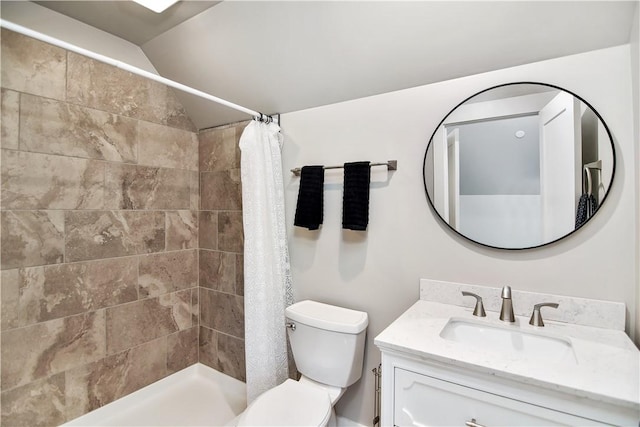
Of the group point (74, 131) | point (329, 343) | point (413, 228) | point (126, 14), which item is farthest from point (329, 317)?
point (126, 14)

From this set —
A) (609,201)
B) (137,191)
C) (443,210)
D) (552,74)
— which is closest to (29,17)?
(137,191)

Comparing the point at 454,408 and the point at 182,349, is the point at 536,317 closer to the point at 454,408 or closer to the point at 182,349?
the point at 454,408

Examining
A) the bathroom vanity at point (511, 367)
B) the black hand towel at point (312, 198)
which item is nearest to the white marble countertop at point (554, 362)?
the bathroom vanity at point (511, 367)

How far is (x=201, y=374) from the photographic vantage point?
7.89 ft

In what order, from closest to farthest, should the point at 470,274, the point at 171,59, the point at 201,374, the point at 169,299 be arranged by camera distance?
1. the point at 470,274
2. the point at 171,59
3. the point at 169,299
4. the point at 201,374

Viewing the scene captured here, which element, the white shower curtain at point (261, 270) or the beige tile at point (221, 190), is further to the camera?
the beige tile at point (221, 190)

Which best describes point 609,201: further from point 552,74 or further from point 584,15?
point 584,15

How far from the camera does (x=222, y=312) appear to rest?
7.55 ft

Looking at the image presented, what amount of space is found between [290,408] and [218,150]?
1.77 m

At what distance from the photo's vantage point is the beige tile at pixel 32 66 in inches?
61.1

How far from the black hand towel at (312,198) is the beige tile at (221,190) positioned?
62 cm

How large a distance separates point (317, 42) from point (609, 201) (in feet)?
4.79

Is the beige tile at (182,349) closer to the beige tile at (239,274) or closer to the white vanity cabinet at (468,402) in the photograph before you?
the beige tile at (239,274)

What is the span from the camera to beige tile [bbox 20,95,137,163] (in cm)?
162
